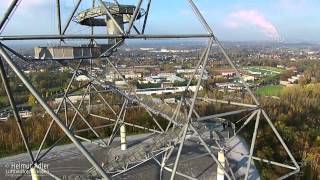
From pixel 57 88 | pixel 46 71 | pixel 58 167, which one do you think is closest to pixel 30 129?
pixel 58 167

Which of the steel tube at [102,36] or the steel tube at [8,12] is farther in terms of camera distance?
the steel tube at [102,36]

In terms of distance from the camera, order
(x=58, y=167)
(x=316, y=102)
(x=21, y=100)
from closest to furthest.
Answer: (x=58, y=167) < (x=316, y=102) < (x=21, y=100)

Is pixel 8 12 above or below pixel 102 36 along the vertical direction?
above

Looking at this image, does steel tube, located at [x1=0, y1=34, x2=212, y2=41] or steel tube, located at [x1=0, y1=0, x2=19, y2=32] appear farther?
steel tube, located at [x1=0, y1=34, x2=212, y2=41]

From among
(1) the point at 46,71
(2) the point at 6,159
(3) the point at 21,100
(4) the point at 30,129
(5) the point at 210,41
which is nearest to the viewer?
(5) the point at 210,41

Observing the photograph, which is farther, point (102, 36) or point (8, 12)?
point (102, 36)

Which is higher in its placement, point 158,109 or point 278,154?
point 158,109

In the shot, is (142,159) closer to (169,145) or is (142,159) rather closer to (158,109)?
(169,145)

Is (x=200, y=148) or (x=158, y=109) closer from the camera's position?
(x=158, y=109)

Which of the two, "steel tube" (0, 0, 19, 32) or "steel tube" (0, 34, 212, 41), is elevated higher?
"steel tube" (0, 0, 19, 32)

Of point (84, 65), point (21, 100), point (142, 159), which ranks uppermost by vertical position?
point (84, 65)

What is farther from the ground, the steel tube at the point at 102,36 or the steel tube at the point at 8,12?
the steel tube at the point at 8,12
